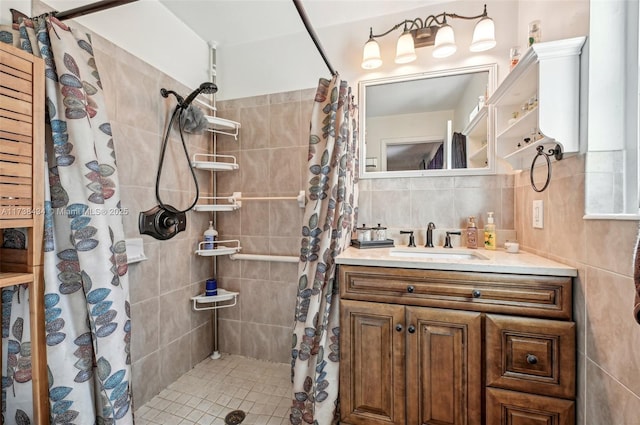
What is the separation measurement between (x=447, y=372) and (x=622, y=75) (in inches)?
54.2

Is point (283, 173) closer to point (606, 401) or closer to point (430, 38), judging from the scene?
point (430, 38)

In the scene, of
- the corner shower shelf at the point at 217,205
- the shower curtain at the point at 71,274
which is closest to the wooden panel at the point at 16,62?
the shower curtain at the point at 71,274

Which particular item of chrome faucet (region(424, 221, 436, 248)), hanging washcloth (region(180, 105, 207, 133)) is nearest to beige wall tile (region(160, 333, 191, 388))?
hanging washcloth (region(180, 105, 207, 133))

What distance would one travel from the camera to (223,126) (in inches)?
84.7

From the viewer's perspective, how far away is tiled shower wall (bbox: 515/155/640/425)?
2.82 ft

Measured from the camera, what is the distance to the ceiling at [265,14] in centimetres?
183

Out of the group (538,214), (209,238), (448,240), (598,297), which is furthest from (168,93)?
(598,297)

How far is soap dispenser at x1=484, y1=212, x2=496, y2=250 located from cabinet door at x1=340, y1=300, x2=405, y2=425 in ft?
2.58

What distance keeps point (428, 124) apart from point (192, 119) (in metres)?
1.61

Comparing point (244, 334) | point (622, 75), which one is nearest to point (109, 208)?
point (244, 334)

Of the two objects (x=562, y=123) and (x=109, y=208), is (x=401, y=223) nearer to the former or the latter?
(x=562, y=123)

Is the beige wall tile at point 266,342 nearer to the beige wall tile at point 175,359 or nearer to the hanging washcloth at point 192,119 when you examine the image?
the beige wall tile at point 175,359

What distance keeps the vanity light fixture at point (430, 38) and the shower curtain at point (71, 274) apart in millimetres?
1598

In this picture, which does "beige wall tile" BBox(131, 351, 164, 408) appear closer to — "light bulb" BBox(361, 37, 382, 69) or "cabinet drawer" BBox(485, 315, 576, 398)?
→ "cabinet drawer" BBox(485, 315, 576, 398)
